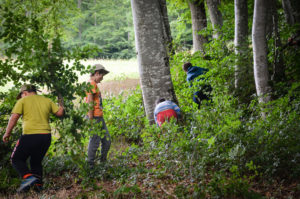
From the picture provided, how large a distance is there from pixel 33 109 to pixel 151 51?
9.18ft

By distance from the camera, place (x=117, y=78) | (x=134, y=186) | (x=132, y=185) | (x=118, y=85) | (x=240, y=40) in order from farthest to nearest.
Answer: (x=117, y=78)
(x=118, y=85)
(x=240, y=40)
(x=132, y=185)
(x=134, y=186)

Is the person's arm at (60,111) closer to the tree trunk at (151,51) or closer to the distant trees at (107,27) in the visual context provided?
the tree trunk at (151,51)

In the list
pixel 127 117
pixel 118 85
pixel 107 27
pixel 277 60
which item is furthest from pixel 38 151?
pixel 107 27

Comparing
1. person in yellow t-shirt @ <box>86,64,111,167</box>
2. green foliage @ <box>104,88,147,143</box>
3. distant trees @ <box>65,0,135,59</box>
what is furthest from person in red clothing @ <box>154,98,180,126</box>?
distant trees @ <box>65,0,135,59</box>

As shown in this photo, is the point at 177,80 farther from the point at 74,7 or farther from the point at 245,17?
the point at 74,7

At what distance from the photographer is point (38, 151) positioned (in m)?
4.86

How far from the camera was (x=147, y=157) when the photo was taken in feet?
17.6

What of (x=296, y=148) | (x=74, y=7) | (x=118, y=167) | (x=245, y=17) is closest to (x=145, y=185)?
(x=118, y=167)

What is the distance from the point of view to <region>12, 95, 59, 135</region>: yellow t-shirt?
4.71 metres

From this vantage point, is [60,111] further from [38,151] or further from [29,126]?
[38,151]

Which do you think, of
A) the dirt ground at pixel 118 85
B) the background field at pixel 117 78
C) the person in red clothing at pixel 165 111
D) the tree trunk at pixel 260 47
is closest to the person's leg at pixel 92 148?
the person in red clothing at pixel 165 111

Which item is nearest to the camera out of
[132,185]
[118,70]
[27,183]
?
[132,185]

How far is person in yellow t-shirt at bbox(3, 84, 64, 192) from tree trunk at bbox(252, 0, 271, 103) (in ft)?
12.8

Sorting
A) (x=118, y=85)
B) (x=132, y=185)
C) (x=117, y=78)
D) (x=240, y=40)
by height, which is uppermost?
(x=240, y=40)
